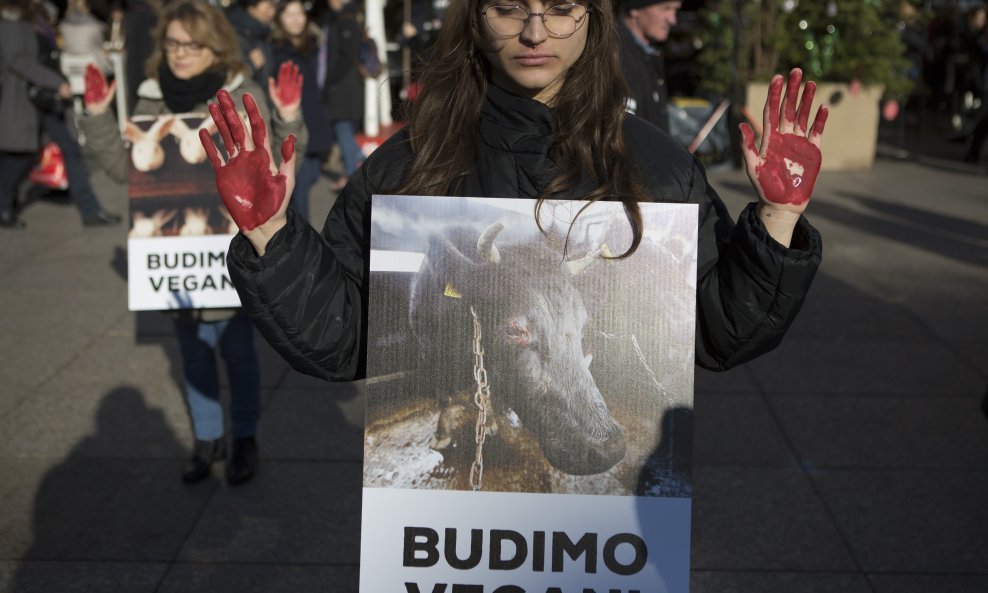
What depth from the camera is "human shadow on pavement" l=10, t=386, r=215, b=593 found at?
12.9ft

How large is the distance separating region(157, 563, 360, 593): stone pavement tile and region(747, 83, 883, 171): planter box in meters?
9.82

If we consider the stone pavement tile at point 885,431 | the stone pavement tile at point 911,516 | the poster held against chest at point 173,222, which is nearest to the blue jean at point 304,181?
the poster held against chest at point 173,222

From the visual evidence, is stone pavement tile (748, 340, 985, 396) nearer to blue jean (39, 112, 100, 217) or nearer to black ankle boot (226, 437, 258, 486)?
black ankle boot (226, 437, 258, 486)

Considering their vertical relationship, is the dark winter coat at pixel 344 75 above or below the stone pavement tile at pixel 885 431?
above

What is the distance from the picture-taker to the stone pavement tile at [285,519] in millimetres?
4066

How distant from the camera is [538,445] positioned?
7.03 feet

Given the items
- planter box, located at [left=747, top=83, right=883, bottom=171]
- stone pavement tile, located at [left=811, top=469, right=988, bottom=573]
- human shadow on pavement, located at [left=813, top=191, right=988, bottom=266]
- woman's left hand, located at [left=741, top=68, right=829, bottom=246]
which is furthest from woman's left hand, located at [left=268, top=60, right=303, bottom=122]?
planter box, located at [left=747, top=83, right=883, bottom=171]

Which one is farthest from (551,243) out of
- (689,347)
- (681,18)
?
(681,18)

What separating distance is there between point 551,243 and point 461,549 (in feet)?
1.88

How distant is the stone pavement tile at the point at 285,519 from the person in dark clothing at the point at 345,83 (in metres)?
6.16

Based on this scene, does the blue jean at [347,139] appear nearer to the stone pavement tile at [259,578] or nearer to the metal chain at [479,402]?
the stone pavement tile at [259,578]

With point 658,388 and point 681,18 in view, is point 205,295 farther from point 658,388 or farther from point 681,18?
point 681,18

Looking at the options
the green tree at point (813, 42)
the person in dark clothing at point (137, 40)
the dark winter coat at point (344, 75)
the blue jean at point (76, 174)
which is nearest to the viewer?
the blue jean at point (76, 174)

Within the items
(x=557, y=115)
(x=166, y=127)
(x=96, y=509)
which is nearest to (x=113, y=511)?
(x=96, y=509)
